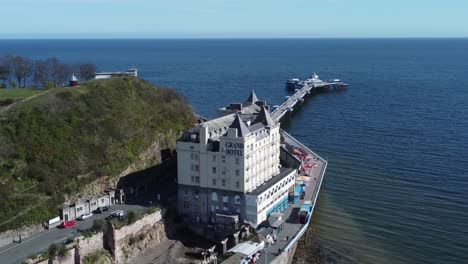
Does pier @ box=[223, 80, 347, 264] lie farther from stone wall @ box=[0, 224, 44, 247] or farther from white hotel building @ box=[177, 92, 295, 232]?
stone wall @ box=[0, 224, 44, 247]

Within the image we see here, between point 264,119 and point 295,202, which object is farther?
point 264,119

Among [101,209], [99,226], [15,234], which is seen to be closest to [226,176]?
[101,209]

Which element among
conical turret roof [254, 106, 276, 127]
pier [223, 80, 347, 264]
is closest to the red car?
pier [223, 80, 347, 264]

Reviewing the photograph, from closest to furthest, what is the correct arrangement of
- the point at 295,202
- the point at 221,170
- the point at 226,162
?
the point at 226,162 → the point at 221,170 → the point at 295,202

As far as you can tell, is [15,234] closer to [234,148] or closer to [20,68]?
[234,148]

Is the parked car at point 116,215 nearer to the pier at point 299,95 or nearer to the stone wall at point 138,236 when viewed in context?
the stone wall at point 138,236

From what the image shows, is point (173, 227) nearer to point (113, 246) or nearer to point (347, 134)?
point (113, 246)

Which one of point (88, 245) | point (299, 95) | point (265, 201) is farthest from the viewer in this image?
point (299, 95)
